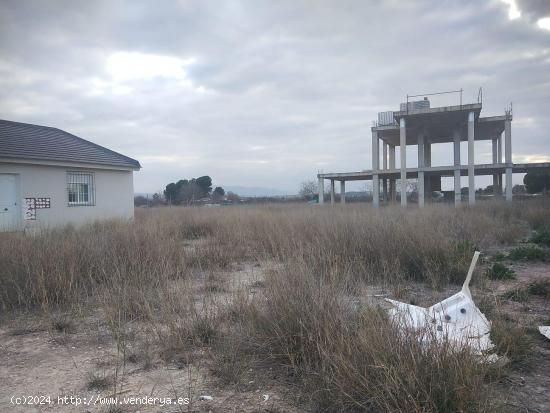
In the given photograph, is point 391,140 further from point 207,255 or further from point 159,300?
point 159,300

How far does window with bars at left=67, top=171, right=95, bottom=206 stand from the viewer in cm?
1698

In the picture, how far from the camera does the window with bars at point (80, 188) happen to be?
17.0 metres

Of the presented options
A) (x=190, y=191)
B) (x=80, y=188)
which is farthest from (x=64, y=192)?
(x=190, y=191)

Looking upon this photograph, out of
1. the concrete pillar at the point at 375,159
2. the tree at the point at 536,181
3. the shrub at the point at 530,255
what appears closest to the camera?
the shrub at the point at 530,255

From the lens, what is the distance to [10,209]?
573 inches

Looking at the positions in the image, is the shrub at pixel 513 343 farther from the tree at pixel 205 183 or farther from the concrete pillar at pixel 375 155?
the tree at pixel 205 183

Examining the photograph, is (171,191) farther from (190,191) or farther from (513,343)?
(513,343)

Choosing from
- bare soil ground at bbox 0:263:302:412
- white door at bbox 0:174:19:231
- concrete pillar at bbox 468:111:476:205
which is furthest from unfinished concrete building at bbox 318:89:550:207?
bare soil ground at bbox 0:263:302:412

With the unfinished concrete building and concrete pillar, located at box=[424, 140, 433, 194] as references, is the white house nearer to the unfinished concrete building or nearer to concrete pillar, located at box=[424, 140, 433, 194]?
the unfinished concrete building

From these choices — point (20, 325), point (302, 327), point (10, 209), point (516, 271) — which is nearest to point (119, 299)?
point (20, 325)

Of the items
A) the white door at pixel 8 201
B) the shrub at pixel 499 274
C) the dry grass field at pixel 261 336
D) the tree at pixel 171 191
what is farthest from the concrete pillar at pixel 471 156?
the tree at pixel 171 191

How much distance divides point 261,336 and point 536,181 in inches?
2171

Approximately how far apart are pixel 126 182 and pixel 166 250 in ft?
44.9

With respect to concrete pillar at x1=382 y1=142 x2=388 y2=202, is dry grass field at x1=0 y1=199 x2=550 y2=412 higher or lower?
lower
